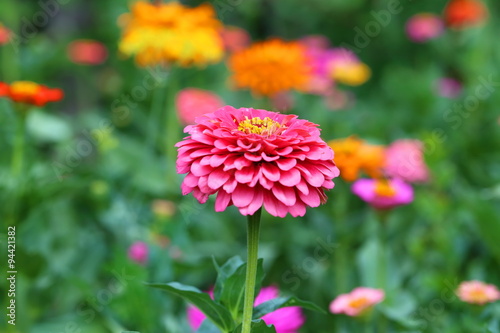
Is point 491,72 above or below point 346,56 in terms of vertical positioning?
below

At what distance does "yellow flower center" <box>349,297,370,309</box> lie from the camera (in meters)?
1.02

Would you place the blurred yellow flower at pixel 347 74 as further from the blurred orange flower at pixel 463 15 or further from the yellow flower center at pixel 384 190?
the yellow flower center at pixel 384 190

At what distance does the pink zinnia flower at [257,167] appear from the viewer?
68 cm

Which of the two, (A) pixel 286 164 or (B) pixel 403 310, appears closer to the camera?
(A) pixel 286 164

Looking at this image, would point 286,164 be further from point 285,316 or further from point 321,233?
point 321,233

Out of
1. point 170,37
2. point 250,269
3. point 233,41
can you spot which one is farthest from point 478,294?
point 233,41

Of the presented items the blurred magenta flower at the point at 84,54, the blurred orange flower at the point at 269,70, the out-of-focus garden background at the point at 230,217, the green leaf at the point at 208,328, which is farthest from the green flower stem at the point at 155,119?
the green leaf at the point at 208,328

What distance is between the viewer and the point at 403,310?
1.22 m

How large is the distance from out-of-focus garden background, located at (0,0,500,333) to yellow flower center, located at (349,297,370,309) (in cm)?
7

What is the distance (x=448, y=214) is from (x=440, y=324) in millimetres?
360

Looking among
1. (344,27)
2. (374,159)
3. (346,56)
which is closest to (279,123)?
(374,159)

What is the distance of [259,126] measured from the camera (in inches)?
A: 30.4

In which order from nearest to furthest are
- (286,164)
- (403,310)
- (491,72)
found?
(286,164) < (403,310) < (491,72)

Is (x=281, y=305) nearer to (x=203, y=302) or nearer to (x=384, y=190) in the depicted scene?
(x=203, y=302)
